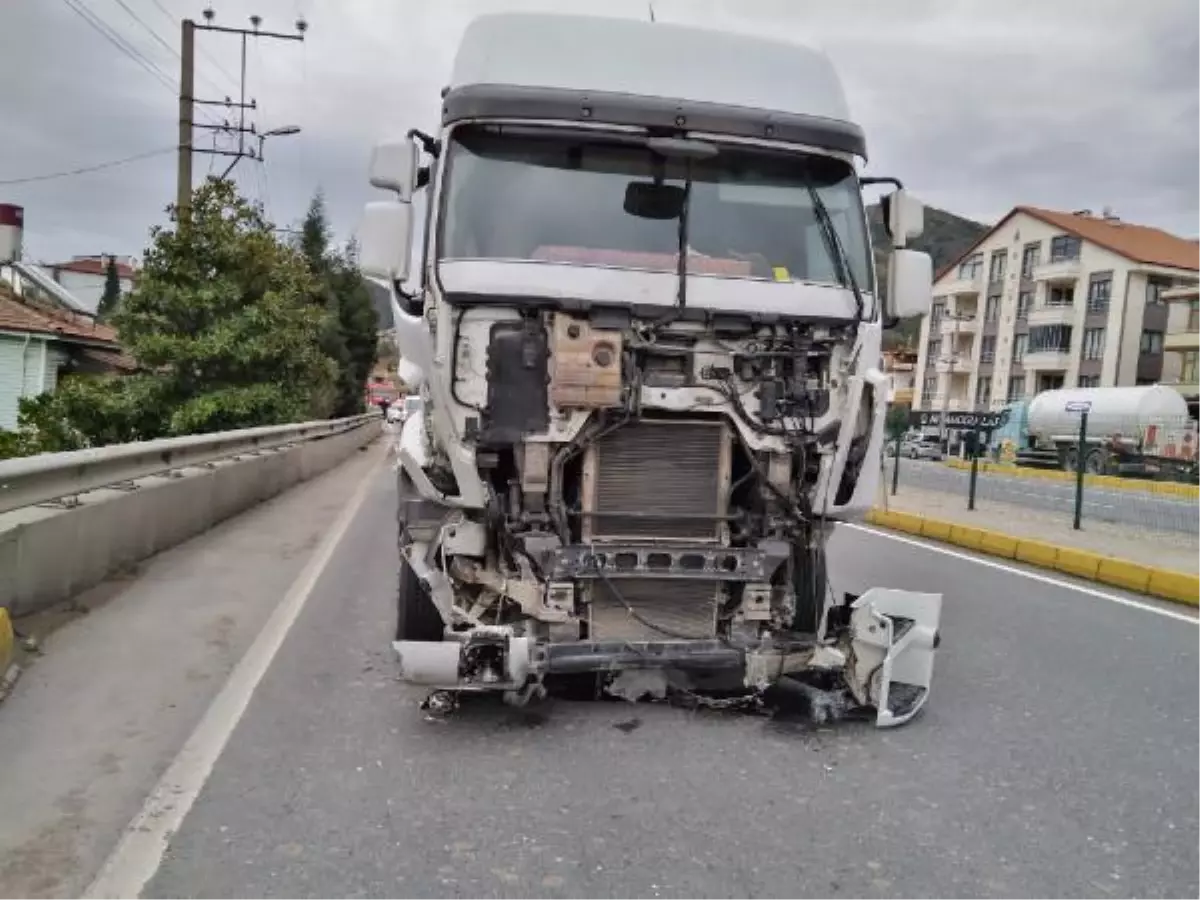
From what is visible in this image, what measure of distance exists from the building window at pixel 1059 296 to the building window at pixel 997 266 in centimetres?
523

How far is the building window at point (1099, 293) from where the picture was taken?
6225 centimetres

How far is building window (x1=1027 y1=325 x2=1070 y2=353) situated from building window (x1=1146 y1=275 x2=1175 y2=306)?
15.5ft

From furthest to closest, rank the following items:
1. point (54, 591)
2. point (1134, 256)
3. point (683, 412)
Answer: point (1134, 256), point (54, 591), point (683, 412)

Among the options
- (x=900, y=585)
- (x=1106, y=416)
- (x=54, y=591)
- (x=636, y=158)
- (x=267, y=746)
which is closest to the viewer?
(x=267, y=746)

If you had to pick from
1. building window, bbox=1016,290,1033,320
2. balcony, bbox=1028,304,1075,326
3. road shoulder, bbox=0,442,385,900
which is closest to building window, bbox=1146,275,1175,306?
balcony, bbox=1028,304,1075,326

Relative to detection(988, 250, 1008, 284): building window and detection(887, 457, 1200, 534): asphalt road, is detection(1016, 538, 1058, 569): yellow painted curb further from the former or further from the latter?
detection(988, 250, 1008, 284): building window

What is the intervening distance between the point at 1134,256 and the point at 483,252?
64842 millimetres

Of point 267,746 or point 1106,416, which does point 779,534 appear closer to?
point 267,746

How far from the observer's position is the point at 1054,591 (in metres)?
9.54

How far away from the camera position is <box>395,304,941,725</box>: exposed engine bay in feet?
15.6

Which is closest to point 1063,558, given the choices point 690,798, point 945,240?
point 690,798

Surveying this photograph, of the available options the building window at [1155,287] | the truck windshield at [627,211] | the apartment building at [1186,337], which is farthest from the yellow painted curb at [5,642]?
the building window at [1155,287]

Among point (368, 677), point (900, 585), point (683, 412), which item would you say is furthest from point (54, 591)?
point (900, 585)

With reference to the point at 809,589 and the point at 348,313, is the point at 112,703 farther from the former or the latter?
the point at 348,313
